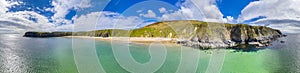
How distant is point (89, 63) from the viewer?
41344 mm

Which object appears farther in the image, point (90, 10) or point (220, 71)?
point (220, 71)

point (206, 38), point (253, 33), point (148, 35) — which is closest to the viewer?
point (206, 38)

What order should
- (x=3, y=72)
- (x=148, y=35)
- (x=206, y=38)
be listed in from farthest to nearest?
(x=148, y=35), (x=206, y=38), (x=3, y=72)

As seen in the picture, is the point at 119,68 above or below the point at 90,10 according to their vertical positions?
below

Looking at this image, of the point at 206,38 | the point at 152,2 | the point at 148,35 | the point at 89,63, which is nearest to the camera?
the point at 152,2

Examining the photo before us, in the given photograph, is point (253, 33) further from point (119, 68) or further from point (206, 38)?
point (119, 68)

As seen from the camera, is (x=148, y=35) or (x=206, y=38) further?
(x=148, y=35)

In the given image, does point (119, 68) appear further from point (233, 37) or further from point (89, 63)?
point (233, 37)

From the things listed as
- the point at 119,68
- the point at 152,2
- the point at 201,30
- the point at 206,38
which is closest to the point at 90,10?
the point at 152,2

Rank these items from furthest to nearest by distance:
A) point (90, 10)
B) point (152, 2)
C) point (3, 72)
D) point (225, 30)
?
point (225, 30) → point (3, 72) → point (152, 2) → point (90, 10)

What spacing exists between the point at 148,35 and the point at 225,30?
223ft

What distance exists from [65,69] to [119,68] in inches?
328

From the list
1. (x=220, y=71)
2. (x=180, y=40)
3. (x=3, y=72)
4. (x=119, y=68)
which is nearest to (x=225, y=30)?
(x=180, y=40)

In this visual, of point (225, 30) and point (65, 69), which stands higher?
point (225, 30)
